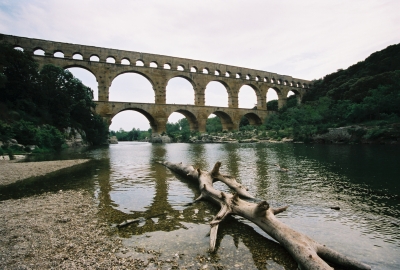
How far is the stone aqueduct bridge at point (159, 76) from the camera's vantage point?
30.2 metres

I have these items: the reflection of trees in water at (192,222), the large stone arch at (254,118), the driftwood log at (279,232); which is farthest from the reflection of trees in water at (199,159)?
the large stone arch at (254,118)

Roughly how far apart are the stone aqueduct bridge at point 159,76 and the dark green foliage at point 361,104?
6707mm

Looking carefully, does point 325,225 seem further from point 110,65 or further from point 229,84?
point 229,84

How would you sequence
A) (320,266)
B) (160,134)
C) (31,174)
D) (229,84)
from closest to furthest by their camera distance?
1. (320,266)
2. (31,174)
3. (160,134)
4. (229,84)

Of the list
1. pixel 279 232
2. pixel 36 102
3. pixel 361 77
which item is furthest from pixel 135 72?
pixel 279 232

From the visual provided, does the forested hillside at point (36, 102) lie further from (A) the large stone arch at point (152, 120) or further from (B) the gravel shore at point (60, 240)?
(B) the gravel shore at point (60, 240)

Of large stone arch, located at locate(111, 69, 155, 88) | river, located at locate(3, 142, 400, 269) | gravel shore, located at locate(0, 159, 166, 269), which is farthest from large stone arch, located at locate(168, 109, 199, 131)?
gravel shore, located at locate(0, 159, 166, 269)

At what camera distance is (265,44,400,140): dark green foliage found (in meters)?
22.5

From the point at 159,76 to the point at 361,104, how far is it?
24356 mm

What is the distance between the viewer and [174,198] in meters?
5.21

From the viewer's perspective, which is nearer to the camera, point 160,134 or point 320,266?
point 320,266

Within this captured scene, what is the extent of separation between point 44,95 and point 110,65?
42.0 ft

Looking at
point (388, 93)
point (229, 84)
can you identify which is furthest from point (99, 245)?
point (229, 84)

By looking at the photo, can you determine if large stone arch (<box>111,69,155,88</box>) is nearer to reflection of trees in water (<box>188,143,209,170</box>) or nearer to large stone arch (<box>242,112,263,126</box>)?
large stone arch (<box>242,112,263,126</box>)
